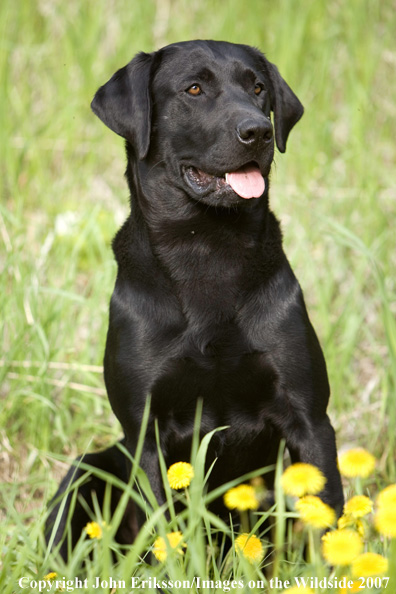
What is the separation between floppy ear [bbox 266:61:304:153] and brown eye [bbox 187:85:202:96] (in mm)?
321

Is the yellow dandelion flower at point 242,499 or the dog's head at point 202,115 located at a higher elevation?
the dog's head at point 202,115

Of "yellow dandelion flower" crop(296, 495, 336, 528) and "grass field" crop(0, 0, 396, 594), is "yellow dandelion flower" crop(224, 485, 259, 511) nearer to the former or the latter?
"yellow dandelion flower" crop(296, 495, 336, 528)

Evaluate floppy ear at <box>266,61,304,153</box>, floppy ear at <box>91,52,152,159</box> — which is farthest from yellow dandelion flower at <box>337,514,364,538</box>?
floppy ear at <box>266,61,304,153</box>

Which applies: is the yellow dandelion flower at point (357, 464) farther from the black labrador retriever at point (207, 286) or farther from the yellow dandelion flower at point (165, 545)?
the black labrador retriever at point (207, 286)

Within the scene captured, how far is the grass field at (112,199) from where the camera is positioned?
3281mm

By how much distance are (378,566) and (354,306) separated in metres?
2.45

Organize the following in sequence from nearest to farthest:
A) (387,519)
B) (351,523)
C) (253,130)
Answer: (387,519) < (351,523) < (253,130)

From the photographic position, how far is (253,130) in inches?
89.9

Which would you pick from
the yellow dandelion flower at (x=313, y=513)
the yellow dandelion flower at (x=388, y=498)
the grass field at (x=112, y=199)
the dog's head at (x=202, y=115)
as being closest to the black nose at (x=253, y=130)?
the dog's head at (x=202, y=115)

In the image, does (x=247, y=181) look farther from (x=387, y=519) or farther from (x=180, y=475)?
Answer: (x=387, y=519)

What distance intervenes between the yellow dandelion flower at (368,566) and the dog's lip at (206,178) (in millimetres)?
1309

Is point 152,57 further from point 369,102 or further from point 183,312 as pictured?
point 369,102

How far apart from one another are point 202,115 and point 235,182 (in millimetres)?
248

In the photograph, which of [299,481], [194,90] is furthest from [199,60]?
[299,481]
